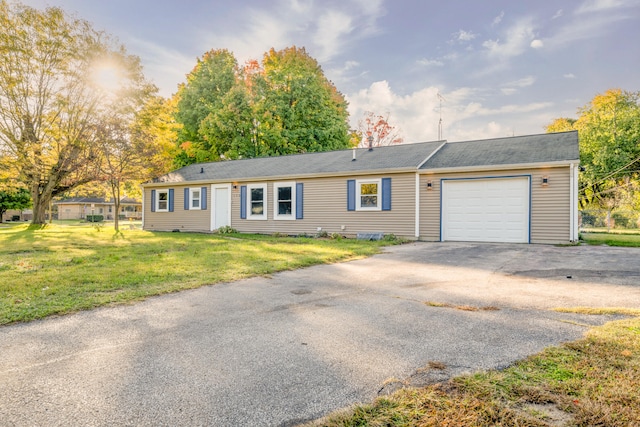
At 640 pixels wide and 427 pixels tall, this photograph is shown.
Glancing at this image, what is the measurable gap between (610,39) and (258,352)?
65.7 ft

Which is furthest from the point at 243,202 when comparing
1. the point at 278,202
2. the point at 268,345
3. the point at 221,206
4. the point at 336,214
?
the point at 268,345

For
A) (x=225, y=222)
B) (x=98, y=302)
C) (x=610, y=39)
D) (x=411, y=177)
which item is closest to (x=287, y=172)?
(x=225, y=222)

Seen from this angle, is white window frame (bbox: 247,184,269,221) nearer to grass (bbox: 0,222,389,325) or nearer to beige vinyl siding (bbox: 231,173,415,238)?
beige vinyl siding (bbox: 231,173,415,238)

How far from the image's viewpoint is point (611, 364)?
243 cm

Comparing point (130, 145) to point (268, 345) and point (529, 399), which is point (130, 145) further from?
point (529, 399)

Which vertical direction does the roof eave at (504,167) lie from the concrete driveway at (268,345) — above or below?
above

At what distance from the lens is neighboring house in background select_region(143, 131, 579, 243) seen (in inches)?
443

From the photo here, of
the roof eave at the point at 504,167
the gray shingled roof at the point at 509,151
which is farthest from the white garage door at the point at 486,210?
the gray shingled roof at the point at 509,151

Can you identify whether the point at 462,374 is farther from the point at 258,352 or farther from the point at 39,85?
the point at 39,85

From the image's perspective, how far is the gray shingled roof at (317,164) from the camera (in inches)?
544

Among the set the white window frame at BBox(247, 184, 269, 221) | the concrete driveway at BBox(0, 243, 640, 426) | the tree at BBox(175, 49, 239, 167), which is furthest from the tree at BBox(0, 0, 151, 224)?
the concrete driveway at BBox(0, 243, 640, 426)

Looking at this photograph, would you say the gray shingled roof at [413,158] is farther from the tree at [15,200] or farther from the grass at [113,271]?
the tree at [15,200]

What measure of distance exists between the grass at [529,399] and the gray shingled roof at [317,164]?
10.6m

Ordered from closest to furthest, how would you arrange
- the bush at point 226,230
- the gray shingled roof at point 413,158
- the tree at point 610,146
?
1. the gray shingled roof at point 413,158
2. the bush at point 226,230
3. the tree at point 610,146
